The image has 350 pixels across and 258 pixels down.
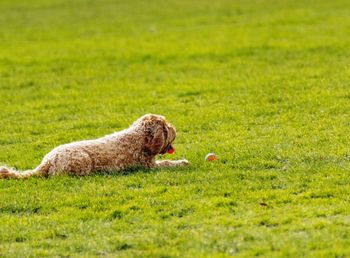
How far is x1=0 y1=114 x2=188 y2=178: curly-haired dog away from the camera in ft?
34.8

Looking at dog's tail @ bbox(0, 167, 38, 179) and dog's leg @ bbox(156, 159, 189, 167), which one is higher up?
dog's leg @ bbox(156, 159, 189, 167)

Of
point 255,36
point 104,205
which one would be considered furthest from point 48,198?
point 255,36

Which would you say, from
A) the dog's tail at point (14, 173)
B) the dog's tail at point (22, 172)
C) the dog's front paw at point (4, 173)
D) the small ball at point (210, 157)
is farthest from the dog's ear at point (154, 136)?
the dog's front paw at point (4, 173)

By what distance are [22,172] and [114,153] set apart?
1272 mm

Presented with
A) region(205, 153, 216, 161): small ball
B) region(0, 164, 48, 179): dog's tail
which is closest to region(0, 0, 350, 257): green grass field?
region(205, 153, 216, 161): small ball

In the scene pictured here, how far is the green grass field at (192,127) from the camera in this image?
855 centimetres

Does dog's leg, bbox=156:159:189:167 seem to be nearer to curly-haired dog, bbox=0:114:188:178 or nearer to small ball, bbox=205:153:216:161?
curly-haired dog, bbox=0:114:188:178

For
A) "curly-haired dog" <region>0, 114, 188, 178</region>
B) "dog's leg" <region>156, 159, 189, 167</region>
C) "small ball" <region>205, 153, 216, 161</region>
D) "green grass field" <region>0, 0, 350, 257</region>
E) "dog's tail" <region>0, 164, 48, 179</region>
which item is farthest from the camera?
"small ball" <region>205, 153, 216, 161</region>

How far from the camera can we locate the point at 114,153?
10750 millimetres

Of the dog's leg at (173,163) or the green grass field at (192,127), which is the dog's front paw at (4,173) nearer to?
the green grass field at (192,127)

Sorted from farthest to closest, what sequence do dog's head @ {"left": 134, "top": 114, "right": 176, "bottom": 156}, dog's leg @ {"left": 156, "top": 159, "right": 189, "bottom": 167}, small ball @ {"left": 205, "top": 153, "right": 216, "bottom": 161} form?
small ball @ {"left": 205, "top": 153, "right": 216, "bottom": 161} → dog's leg @ {"left": 156, "top": 159, "right": 189, "bottom": 167} → dog's head @ {"left": 134, "top": 114, "right": 176, "bottom": 156}

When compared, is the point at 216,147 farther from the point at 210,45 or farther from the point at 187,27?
the point at 187,27

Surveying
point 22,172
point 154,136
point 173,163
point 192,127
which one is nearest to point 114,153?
point 154,136

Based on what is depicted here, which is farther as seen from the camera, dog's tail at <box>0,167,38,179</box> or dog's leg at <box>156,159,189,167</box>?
dog's leg at <box>156,159,189,167</box>
